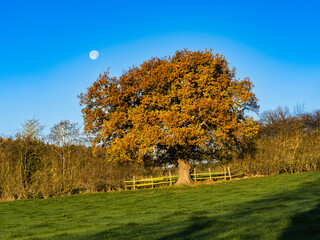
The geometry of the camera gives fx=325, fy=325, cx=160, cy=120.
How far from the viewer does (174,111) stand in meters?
23.5

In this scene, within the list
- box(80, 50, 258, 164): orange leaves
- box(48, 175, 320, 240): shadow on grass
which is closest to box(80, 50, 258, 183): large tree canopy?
box(80, 50, 258, 164): orange leaves

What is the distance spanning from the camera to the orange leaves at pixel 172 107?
78.0ft

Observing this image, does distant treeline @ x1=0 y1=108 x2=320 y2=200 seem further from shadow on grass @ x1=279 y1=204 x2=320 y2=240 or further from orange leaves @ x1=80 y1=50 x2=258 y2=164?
shadow on grass @ x1=279 y1=204 x2=320 y2=240

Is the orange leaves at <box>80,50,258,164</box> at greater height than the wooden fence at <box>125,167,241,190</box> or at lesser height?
greater

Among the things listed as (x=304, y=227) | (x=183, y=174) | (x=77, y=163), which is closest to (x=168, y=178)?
(x=183, y=174)

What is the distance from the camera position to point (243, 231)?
7672 millimetres

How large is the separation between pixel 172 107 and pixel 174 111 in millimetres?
627

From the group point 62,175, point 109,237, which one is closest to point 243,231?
point 109,237

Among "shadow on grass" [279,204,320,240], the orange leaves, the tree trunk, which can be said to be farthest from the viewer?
the tree trunk

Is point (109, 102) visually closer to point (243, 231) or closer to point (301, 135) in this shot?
point (301, 135)

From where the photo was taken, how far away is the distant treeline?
2483cm

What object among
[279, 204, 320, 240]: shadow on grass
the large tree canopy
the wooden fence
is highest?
the large tree canopy

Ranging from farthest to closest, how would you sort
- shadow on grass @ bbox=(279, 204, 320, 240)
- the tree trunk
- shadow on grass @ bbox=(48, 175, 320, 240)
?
the tree trunk
shadow on grass @ bbox=(48, 175, 320, 240)
shadow on grass @ bbox=(279, 204, 320, 240)

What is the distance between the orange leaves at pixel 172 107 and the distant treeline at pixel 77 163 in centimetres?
286
